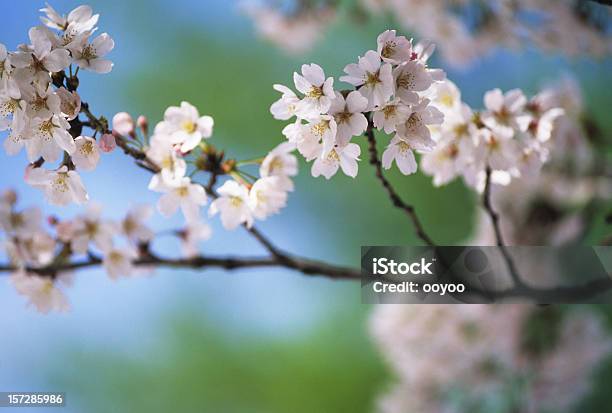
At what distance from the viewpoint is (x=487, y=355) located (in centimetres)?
178

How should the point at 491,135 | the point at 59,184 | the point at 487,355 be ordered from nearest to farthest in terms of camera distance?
→ the point at 59,184
the point at 491,135
the point at 487,355

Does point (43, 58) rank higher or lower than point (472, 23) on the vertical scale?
lower

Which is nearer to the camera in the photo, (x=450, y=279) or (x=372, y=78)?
(x=372, y=78)

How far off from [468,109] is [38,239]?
0.64 meters

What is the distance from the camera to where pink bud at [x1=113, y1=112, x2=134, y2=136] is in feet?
2.45

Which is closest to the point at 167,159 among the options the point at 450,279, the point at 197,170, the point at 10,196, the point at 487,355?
the point at 197,170

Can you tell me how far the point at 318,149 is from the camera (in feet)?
2.13

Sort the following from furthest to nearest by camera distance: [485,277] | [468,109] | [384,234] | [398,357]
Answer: [384,234] → [398,357] → [485,277] → [468,109]

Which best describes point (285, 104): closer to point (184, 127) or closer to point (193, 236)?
point (184, 127)

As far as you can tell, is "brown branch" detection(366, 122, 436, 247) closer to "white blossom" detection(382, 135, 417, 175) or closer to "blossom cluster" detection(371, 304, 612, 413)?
"white blossom" detection(382, 135, 417, 175)

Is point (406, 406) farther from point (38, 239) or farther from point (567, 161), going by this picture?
point (38, 239)

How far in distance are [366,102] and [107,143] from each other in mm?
283

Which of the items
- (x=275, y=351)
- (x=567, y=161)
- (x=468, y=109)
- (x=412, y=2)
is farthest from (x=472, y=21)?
(x=275, y=351)

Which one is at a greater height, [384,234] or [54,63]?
[384,234]
